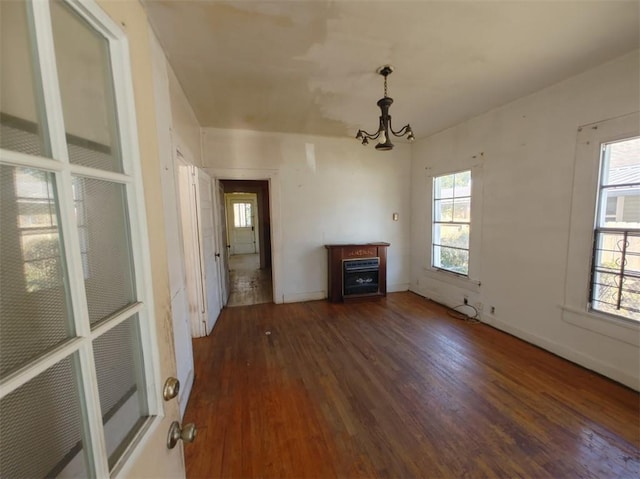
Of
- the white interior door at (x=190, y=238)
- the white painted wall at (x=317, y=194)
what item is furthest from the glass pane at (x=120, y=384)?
the white painted wall at (x=317, y=194)

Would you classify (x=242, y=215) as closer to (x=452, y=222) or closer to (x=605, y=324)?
(x=452, y=222)

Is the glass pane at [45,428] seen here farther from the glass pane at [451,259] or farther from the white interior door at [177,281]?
the glass pane at [451,259]

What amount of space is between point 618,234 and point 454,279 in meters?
1.87

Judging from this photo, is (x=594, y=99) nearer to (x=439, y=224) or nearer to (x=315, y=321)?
(x=439, y=224)

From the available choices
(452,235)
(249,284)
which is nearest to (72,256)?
(452,235)

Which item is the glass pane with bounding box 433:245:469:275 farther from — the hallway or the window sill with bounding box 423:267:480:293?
the hallway

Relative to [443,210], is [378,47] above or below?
above

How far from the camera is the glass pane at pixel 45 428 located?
1.37 feet

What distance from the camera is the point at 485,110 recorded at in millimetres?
3246

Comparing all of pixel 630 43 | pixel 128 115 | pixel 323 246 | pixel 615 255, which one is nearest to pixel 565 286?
pixel 615 255

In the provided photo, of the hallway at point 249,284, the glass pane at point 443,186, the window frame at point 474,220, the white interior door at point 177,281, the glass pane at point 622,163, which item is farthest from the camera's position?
the hallway at point 249,284

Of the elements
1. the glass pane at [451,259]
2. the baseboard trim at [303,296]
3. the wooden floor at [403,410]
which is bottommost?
the wooden floor at [403,410]

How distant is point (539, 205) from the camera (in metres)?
2.79

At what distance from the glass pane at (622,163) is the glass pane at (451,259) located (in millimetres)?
1686
